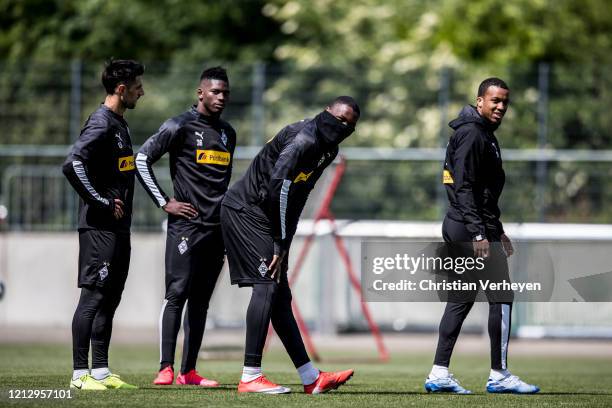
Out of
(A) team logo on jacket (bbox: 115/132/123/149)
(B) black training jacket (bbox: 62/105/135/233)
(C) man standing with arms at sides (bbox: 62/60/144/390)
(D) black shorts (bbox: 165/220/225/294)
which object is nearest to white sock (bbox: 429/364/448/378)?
(D) black shorts (bbox: 165/220/225/294)

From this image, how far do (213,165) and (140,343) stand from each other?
6899 mm

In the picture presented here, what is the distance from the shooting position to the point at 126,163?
8.38m

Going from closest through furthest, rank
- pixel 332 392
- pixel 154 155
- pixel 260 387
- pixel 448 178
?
1. pixel 260 387
2. pixel 332 392
3. pixel 448 178
4. pixel 154 155

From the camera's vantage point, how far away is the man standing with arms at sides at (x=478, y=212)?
328 inches

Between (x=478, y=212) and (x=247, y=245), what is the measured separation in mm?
Result: 1600

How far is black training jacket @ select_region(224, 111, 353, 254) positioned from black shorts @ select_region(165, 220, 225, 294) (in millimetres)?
549

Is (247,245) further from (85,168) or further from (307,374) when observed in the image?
(85,168)

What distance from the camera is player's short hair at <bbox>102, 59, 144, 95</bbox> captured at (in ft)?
27.2

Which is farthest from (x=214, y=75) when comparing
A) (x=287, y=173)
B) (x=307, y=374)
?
(x=307, y=374)

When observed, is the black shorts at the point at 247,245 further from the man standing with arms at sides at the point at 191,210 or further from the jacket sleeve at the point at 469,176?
the jacket sleeve at the point at 469,176

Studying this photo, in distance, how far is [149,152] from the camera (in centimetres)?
868

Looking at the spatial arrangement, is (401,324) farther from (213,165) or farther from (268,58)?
(268,58)

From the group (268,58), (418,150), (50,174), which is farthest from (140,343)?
(268,58)

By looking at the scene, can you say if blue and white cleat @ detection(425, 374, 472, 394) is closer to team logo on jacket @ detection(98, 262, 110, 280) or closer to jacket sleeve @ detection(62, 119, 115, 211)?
team logo on jacket @ detection(98, 262, 110, 280)
